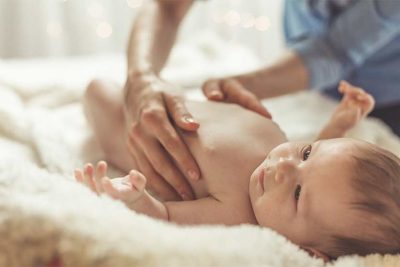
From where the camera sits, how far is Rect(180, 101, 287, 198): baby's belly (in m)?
0.94

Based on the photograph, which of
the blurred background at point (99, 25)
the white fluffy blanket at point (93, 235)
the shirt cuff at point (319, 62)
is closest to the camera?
the white fluffy blanket at point (93, 235)

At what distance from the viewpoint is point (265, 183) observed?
2.89 feet

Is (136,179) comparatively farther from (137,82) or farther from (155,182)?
(137,82)

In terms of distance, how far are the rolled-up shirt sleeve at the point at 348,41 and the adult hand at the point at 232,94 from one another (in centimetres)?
34

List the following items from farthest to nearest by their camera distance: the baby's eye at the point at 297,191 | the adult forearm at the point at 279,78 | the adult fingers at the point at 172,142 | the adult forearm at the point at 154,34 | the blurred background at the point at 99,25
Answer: the blurred background at the point at 99,25
the adult forearm at the point at 279,78
the adult forearm at the point at 154,34
the adult fingers at the point at 172,142
the baby's eye at the point at 297,191

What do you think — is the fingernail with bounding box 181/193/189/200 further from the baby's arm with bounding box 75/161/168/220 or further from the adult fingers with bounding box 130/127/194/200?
the baby's arm with bounding box 75/161/168/220

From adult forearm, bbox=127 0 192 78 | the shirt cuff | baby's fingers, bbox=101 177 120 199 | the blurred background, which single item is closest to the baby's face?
baby's fingers, bbox=101 177 120 199

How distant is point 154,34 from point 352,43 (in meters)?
0.52

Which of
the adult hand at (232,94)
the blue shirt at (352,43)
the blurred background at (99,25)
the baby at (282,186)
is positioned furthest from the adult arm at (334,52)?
the blurred background at (99,25)

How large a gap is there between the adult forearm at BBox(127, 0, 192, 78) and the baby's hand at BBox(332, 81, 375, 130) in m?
0.40

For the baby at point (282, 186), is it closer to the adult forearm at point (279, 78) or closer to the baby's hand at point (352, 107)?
the baby's hand at point (352, 107)

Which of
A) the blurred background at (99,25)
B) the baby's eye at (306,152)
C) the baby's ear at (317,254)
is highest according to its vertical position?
the baby's eye at (306,152)

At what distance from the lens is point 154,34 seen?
4.51 feet

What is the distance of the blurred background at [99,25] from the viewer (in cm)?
219
